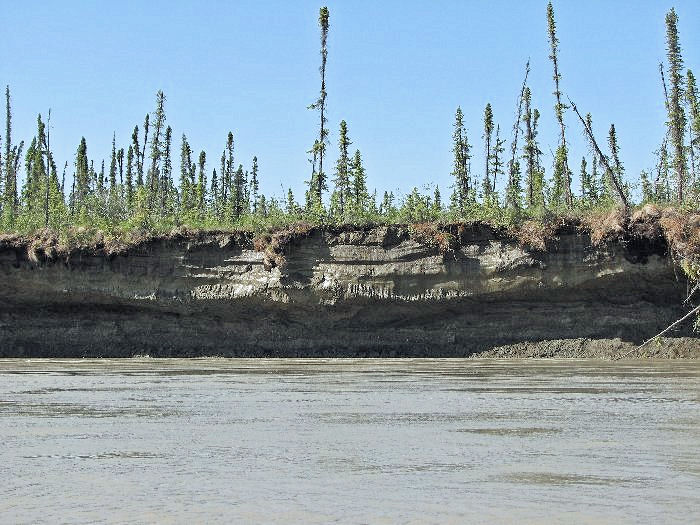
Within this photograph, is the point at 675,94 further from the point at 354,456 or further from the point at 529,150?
the point at 354,456

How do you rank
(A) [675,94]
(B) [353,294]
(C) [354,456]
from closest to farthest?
(C) [354,456], (B) [353,294], (A) [675,94]

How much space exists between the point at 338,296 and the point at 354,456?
1884 cm

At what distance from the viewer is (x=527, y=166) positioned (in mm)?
41750

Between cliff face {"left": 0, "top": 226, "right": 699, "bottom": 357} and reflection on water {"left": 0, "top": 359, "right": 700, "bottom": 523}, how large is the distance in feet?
42.2

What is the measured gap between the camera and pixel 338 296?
24562mm

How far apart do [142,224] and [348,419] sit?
2049 centimetres

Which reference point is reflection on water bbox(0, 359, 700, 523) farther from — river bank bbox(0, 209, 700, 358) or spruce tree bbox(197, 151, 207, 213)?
spruce tree bbox(197, 151, 207, 213)

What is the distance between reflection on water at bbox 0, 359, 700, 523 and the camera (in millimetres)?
4129

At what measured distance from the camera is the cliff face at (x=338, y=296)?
23906 mm

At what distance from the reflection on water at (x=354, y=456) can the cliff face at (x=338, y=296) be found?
12.9 metres

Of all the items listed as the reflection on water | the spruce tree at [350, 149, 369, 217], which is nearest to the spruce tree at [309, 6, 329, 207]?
the spruce tree at [350, 149, 369, 217]

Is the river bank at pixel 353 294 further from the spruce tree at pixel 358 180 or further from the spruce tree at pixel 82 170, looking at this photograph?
the spruce tree at pixel 82 170

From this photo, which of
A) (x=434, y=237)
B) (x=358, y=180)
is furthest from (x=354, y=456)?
(x=358, y=180)

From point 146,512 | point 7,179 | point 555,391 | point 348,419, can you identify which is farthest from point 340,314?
point 7,179
